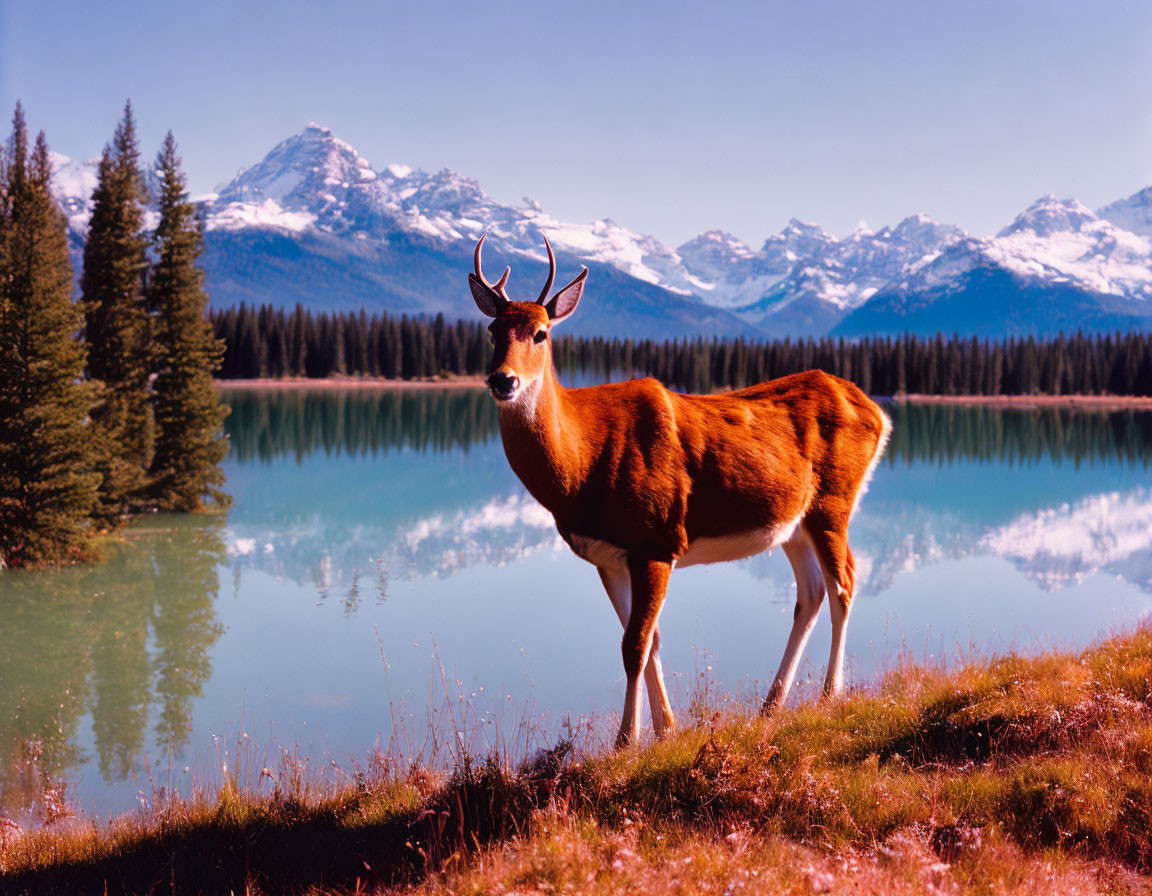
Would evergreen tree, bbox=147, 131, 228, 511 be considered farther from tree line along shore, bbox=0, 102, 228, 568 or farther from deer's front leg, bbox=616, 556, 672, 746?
deer's front leg, bbox=616, 556, 672, 746

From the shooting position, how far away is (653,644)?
255 inches

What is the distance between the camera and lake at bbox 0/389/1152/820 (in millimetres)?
11422

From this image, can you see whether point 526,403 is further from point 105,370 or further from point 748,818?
point 105,370

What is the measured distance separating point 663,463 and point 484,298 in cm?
170

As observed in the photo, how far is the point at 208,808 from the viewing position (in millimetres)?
7133

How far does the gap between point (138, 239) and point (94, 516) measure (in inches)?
370

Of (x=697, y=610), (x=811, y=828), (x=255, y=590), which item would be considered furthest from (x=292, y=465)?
(x=811, y=828)

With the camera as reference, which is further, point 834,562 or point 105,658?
point 105,658

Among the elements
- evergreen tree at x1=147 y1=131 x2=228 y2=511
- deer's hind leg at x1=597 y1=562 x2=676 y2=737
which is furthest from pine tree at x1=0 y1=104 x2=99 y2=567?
deer's hind leg at x1=597 y1=562 x2=676 y2=737

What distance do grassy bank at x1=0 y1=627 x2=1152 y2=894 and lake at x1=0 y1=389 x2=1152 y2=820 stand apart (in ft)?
3.31

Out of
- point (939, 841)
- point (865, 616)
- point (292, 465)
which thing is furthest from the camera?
point (292, 465)

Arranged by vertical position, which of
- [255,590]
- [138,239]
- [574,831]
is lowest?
[255,590]

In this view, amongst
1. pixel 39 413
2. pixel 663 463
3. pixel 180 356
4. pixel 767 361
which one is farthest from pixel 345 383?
pixel 663 463

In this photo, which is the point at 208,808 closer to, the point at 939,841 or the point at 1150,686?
the point at 939,841
